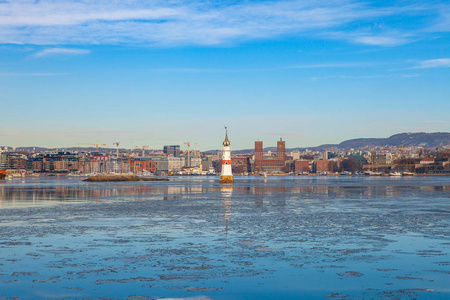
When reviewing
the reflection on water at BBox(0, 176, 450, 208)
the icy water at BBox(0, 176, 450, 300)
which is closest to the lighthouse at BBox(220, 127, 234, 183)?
the reflection on water at BBox(0, 176, 450, 208)

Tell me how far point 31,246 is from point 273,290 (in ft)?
31.1

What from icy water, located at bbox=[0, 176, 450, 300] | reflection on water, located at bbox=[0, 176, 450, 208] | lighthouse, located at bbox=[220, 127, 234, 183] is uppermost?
lighthouse, located at bbox=[220, 127, 234, 183]

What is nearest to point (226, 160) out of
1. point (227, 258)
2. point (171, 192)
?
point (171, 192)

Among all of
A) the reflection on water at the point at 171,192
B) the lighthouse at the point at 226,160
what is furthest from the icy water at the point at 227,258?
the lighthouse at the point at 226,160

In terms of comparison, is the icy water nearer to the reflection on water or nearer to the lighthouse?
the reflection on water

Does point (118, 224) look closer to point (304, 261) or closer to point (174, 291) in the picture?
point (304, 261)

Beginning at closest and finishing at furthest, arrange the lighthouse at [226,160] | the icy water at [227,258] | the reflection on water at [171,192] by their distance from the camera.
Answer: the icy water at [227,258] < the reflection on water at [171,192] < the lighthouse at [226,160]

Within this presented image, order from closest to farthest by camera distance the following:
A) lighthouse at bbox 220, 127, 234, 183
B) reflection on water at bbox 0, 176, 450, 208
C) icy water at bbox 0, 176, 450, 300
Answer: icy water at bbox 0, 176, 450, 300
reflection on water at bbox 0, 176, 450, 208
lighthouse at bbox 220, 127, 234, 183

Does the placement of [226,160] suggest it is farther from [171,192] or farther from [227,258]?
[227,258]

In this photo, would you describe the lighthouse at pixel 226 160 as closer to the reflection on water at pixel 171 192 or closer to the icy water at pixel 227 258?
the reflection on water at pixel 171 192

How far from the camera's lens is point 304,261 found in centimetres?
1563

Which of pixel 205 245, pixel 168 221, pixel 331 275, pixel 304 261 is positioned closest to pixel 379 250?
pixel 304 261

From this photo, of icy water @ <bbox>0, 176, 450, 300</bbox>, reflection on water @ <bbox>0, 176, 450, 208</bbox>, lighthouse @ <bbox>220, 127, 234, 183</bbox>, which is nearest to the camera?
icy water @ <bbox>0, 176, 450, 300</bbox>

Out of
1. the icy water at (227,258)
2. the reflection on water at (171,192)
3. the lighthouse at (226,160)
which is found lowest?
the reflection on water at (171,192)
